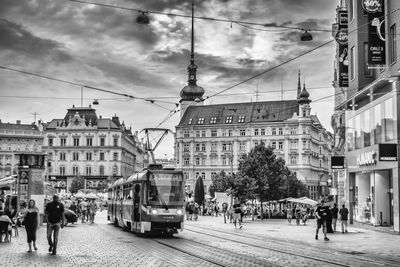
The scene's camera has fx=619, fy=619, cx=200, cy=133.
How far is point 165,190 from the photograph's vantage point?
2694 centimetres

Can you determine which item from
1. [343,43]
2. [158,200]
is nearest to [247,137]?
[343,43]

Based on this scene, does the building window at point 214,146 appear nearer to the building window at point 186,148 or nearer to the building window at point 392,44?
the building window at point 186,148

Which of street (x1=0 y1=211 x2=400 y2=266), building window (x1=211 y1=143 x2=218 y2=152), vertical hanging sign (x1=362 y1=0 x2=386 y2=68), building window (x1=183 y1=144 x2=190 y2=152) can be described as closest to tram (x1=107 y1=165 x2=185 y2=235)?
street (x1=0 y1=211 x2=400 y2=266)

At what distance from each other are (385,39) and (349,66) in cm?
697

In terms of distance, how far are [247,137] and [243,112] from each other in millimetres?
6679

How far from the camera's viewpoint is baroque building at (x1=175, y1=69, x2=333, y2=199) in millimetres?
132250

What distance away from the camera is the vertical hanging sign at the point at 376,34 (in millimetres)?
31734

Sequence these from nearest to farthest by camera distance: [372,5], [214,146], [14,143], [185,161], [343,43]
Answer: [372,5], [343,43], [14,143], [214,146], [185,161]

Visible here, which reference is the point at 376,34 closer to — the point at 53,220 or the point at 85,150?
the point at 53,220

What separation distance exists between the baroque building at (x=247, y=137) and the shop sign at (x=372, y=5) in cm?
9875

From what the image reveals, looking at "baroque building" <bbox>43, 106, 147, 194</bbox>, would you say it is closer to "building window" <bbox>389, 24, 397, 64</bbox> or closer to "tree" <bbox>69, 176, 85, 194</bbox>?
"tree" <bbox>69, 176, 85, 194</bbox>

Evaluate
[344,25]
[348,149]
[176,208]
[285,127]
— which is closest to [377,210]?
[348,149]

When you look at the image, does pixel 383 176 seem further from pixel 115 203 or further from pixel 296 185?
pixel 296 185

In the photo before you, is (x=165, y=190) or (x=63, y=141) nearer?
(x=165, y=190)
